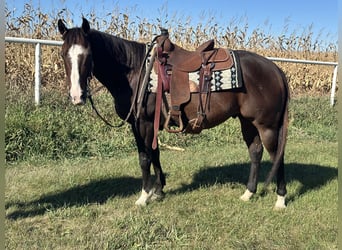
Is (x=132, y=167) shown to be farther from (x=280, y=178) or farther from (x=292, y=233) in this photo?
(x=292, y=233)

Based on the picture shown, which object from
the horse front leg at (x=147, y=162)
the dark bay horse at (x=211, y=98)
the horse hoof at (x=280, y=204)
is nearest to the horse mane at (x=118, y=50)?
the dark bay horse at (x=211, y=98)

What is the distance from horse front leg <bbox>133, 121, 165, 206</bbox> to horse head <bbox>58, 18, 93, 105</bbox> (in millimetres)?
815

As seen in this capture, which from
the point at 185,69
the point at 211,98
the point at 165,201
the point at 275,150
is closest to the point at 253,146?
the point at 275,150

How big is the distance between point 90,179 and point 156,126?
1526 millimetres

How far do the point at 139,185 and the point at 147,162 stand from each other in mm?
739

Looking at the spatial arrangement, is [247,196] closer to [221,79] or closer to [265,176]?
[265,176]

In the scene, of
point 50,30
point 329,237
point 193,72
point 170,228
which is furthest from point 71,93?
point 50,30

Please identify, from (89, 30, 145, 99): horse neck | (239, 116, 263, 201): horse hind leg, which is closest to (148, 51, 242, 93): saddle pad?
(89, 30, 145, 99): horse neck

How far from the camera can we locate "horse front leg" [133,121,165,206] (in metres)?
3.74

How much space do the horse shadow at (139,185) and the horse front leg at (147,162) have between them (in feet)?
0.92

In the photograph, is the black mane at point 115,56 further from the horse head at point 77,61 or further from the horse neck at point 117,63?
the horse head at point 77,61

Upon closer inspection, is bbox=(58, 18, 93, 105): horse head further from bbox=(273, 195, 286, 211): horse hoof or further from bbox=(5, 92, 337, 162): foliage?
bbox=(5, 92, 337, 162): foliage

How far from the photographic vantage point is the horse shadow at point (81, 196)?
3667mm

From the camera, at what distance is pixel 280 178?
414 cm
